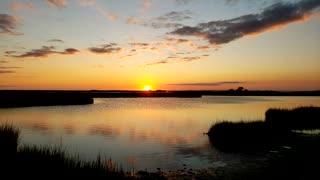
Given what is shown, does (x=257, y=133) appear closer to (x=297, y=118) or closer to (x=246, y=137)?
(x=246, y=137)

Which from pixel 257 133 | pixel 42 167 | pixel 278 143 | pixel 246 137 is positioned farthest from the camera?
pixel 257 133

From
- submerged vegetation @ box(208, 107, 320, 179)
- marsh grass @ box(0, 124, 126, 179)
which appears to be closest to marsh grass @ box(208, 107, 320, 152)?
submerged vegetation @ box(208, 107, 320, 179)

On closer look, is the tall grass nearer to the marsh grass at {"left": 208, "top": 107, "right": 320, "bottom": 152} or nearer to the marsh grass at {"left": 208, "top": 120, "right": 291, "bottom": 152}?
the marsh grass at {"left": 208, "top": 107, "right": 320, "bottom": 152}

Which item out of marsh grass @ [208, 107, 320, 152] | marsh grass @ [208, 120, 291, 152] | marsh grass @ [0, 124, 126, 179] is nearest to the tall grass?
marsh grass @ [208, 107, 320, 152]

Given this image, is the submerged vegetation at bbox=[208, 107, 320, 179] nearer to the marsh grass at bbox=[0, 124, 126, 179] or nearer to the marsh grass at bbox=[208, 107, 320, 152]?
the marsh grass at bbox=[208, 107, 320, 152]

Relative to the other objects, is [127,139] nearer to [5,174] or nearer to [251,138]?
[251,138]

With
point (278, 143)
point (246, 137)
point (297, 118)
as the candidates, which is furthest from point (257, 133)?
point (297, 118)

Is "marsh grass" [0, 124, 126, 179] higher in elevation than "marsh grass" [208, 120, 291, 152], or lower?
higher

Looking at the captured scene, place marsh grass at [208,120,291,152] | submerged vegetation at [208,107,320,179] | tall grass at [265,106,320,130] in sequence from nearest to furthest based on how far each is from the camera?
submerged vegetation at [208,107,320,179] → marsh grass at [208,120,291,152] → tall grass at [265,106,320,130]

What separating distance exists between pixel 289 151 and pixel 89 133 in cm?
1939

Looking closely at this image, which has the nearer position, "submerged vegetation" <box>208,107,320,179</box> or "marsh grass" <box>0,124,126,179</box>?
"marsh grass" <box>0,124,126,179</box>

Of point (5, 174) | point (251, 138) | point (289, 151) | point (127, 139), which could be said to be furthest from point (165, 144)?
point (5, 174)

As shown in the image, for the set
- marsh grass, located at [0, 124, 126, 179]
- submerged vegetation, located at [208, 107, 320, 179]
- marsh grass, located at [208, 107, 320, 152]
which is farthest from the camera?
Result: marsh grass, located at [208, 107, 320, 152]

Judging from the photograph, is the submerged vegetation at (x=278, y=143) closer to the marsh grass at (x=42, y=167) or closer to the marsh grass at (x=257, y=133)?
the marsh grass at (x=257, y=133)
